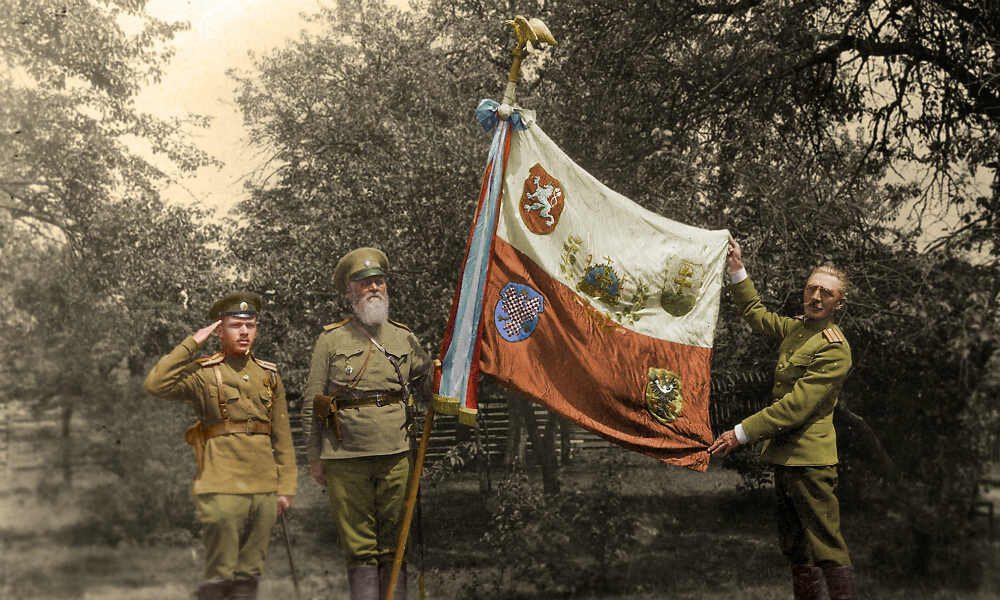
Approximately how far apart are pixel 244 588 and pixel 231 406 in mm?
935

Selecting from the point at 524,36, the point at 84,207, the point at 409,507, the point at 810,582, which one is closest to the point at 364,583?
the point at 409,507

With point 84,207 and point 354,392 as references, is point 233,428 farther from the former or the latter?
point 84,207

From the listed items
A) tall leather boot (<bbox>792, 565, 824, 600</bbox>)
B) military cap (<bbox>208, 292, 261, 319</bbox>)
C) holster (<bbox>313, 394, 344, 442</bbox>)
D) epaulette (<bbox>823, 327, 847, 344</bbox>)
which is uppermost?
epaulette (<bbox>823, 327, 847, 344</bbox>)

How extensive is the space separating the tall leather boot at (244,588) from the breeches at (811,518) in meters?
2.84

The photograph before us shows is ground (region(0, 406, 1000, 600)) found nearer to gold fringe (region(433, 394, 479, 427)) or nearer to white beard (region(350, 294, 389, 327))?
white beard (region(350, 294, 389, 327))

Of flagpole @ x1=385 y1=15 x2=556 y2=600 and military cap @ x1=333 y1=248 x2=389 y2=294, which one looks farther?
military cap @ x1=333 y1=248 x2=389 y2=294

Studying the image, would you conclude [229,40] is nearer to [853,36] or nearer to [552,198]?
[552,198]

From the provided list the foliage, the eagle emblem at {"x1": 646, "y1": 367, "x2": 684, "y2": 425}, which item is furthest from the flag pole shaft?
the foliage

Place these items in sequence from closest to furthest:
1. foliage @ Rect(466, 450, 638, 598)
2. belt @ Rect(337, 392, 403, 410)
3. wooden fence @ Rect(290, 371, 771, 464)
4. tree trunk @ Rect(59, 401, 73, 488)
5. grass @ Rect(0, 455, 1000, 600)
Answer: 1. belt @ Rect(337, 392, 403, 410)
2. grass @ Rect(0, 455, 1000, 600)
3. tree trunk @ Rect(59, 401, 73, 488)
4. foliage @ Rect(466, 450, 638, 598)
5. wooden fence @ Rect(290, 371, 771, 464)

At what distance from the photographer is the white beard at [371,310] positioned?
4648mm

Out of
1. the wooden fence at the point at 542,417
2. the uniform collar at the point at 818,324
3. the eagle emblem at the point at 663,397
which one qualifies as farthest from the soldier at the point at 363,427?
the wooden fence at the point at 542,417

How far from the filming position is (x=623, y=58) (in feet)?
24.0

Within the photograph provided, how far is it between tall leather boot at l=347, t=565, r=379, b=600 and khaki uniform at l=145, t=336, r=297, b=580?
0.51 m

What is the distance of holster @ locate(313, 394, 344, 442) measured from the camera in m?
4.46
